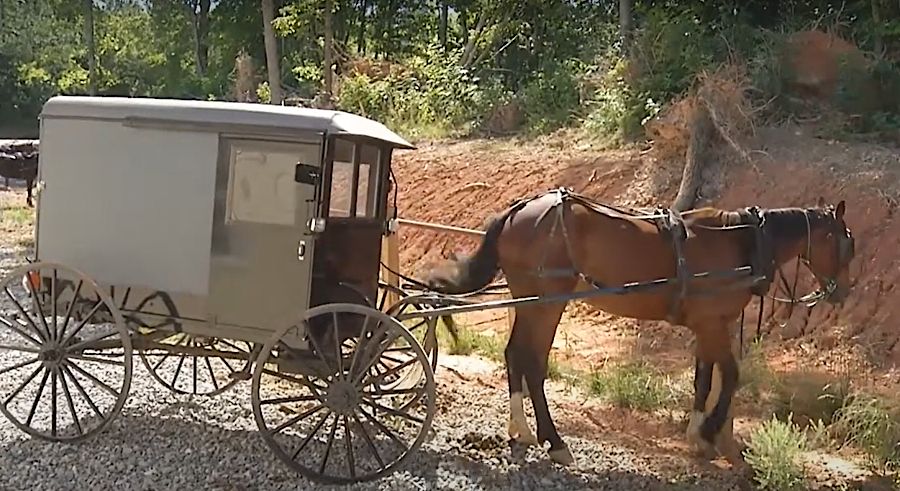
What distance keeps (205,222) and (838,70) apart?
8.46m

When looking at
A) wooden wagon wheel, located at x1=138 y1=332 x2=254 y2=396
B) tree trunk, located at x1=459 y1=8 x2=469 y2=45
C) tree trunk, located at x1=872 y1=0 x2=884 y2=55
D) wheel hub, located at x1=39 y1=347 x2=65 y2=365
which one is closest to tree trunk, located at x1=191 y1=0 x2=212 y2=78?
tree trunk, located at x1=459 y1=8 x2=469 y2=45

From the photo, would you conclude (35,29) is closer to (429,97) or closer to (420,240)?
(429,97)

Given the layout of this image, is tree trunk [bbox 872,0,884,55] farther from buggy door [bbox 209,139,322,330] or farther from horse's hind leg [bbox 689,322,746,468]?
buggy door [bbox 209,139,322,330]

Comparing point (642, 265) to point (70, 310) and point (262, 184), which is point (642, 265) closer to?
point (262, 184)

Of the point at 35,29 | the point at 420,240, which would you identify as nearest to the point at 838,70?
the point at 420,240

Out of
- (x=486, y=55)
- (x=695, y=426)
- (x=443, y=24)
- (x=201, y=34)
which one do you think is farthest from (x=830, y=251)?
(x=201, y=34)

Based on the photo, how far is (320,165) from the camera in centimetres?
473

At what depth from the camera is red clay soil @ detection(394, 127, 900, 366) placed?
800 cm

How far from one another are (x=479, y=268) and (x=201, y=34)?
31139mm

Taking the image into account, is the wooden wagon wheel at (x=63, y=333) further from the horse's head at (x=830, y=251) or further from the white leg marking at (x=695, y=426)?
the horse's head at (x=830, y=251)

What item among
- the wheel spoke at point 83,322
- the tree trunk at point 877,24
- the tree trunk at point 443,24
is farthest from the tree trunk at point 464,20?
the wheel spoke at point 83,322

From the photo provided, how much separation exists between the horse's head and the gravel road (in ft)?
4.83

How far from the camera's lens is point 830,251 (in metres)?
5.66

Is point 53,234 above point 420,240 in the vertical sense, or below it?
above
